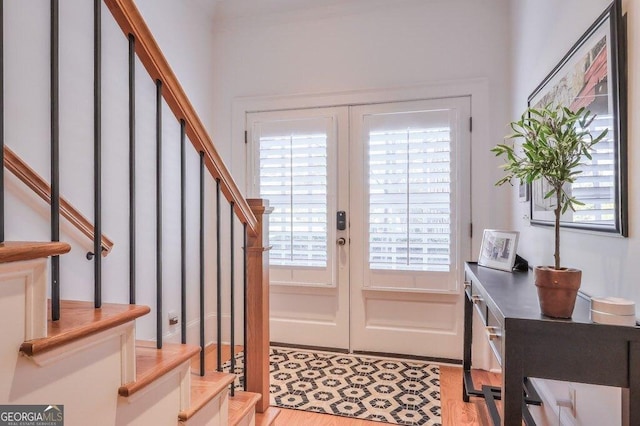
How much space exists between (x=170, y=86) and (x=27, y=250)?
2.51 ft

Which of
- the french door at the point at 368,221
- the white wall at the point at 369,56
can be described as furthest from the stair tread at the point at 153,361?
the white wall at the point at 369,56

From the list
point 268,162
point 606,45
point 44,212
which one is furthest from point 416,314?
point 44,212

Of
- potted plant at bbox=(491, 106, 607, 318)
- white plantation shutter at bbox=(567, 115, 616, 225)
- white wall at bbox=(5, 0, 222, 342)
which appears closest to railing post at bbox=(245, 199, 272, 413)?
white wall at bbox=(5, 0, 222, 342)

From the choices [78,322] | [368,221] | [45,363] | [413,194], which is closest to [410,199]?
[413,194]

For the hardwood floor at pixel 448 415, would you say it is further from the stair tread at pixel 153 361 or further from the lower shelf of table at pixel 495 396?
the stair tread at pixel 153 361

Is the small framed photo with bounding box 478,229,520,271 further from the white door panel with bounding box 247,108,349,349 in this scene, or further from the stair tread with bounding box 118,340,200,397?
the stair tread with bounding box 118,340,200,397

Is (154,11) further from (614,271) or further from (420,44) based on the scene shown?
(614,271)

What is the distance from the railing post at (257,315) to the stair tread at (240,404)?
0.37 feet

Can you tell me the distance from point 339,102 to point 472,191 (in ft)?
4.36

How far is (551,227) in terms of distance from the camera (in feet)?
5.98

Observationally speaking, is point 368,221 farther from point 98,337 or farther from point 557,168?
point 98,337

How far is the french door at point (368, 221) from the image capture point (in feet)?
9.52

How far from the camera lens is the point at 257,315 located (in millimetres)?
1889

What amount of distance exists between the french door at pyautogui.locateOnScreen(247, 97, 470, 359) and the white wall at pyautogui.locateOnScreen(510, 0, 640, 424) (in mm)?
555
